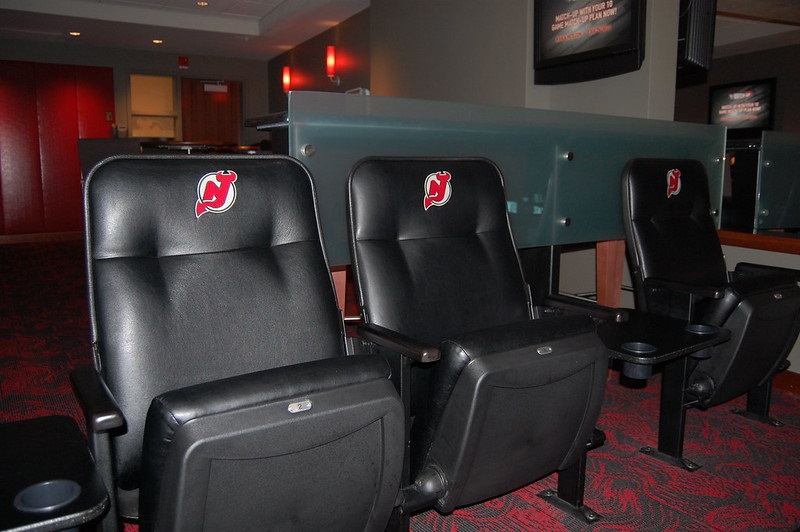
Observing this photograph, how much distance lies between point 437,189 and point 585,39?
2.18m

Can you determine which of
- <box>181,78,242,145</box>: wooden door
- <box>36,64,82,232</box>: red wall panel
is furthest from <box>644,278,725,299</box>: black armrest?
<box>36,64,82,232</box>: red wall panel

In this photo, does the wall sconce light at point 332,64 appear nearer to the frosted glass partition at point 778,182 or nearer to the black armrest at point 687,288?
the frosted glass partition at point 778,182

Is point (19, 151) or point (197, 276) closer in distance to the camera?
point (197, 276)

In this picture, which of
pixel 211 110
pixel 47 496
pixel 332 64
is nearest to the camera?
pixel 47 496

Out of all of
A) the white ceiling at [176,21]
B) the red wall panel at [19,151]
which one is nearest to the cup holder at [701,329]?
the white ceiling at [176,21]

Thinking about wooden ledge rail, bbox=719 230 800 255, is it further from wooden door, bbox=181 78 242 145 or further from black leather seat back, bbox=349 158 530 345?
wooden door, bbox=181 78 242 145

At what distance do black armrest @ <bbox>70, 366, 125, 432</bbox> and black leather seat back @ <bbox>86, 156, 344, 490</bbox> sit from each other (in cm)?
8

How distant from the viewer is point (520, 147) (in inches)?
89.8

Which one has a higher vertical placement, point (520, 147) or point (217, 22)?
point (217, 22)

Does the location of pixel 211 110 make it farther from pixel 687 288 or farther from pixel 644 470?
pixel 644 470

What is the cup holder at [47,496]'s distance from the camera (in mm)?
809

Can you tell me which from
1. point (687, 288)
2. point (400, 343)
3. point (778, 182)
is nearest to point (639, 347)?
point (687, 288)

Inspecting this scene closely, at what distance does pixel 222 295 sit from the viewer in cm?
137

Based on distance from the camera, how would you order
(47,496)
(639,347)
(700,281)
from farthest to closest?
(700,281)
(639,347)
(47,496)
